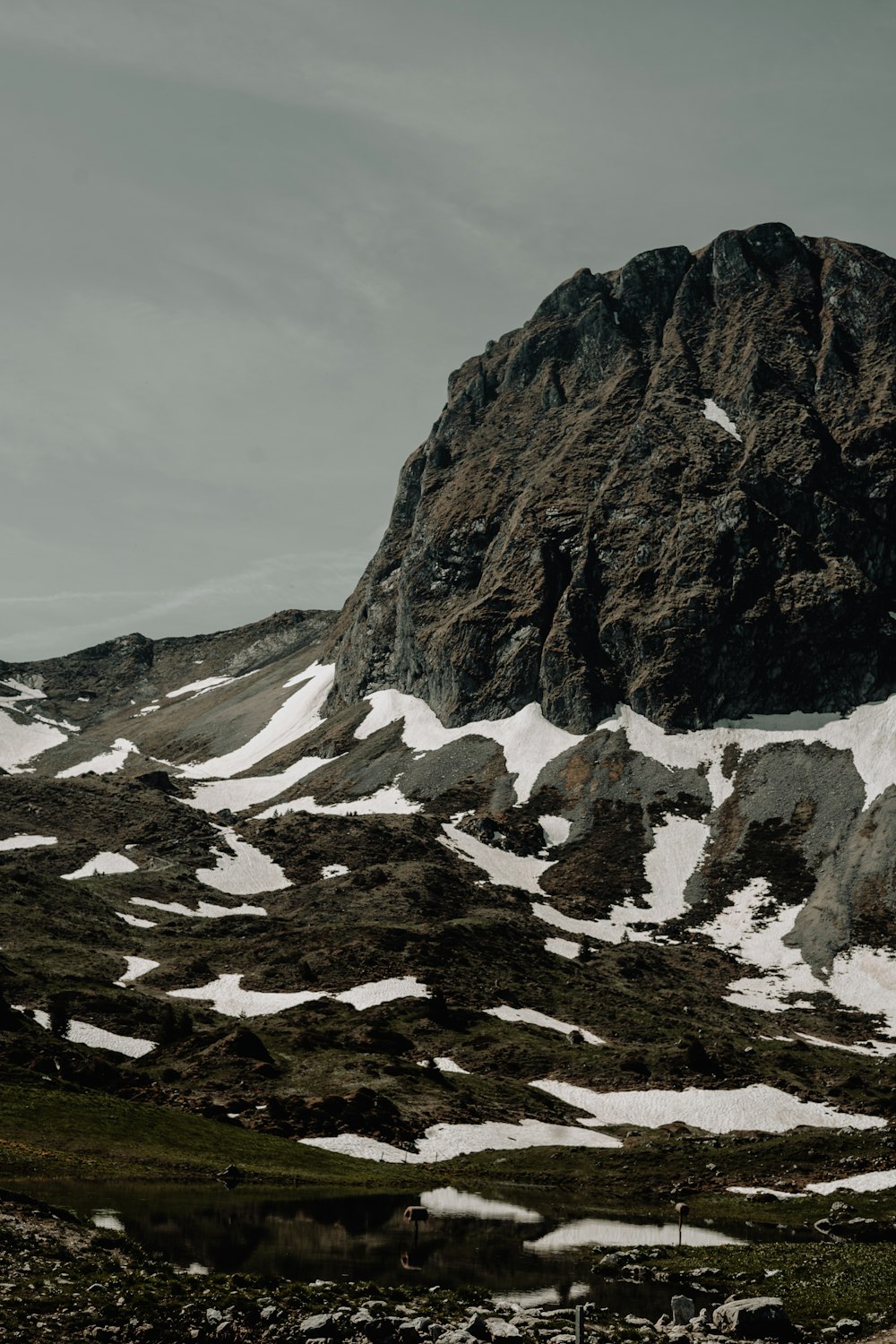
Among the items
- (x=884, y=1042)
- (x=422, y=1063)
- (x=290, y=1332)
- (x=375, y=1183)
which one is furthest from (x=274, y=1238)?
(x=884, y=1042)

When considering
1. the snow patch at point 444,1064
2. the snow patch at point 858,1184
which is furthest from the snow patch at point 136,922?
the snow patch at point 858,1184

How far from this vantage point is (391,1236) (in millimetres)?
40406

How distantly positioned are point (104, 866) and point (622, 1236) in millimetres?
136893

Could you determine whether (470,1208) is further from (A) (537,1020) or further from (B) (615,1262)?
(A) (537,1020)

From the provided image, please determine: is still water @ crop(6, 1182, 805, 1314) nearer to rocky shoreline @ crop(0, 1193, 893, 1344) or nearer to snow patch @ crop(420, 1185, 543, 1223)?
snow patch @ crop(420, 1185, 543, 1223)

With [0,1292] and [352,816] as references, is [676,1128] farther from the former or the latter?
[352,816]

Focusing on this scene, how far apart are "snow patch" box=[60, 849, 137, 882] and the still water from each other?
121808 mm

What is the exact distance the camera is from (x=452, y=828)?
19275 cm

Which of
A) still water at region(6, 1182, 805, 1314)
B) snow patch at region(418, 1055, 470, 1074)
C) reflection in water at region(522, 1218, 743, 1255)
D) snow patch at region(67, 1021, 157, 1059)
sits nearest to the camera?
still water at region(6, 1182, 805, 1314)

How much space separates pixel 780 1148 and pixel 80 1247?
5092cm

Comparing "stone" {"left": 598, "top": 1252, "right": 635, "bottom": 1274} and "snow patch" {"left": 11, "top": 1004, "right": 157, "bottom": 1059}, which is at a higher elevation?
"stone" {"left": 598, "top": 1252, "right": 635, "bottom": 1274}

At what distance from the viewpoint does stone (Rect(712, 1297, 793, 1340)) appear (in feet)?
78.7

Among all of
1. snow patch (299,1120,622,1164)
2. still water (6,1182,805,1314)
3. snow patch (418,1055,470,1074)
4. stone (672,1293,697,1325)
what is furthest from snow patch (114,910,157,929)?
stone (672,1293,697,1325)

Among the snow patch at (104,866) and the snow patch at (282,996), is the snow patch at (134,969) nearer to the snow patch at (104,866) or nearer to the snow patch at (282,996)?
the snow patch at (282,996)
